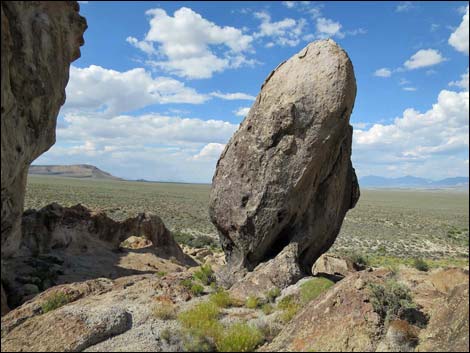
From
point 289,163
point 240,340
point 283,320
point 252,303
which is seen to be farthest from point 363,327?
point 289,163

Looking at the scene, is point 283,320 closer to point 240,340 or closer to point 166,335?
point 240,340

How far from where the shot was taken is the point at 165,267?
24.6 meters

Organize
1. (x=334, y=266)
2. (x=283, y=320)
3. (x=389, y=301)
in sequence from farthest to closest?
(x=334, y=266) → (x=283, y=320) → (x=389, y=301)

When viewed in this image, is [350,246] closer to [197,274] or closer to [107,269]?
[107,269]

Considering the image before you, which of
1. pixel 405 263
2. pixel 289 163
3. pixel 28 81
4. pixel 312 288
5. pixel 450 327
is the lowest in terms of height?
pixel 405 263

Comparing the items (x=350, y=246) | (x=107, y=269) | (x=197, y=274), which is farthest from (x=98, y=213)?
(x=350, y=246)

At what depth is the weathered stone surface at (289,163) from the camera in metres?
13.4

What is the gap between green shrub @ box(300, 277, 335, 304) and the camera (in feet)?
39.2

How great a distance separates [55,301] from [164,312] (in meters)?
3.68

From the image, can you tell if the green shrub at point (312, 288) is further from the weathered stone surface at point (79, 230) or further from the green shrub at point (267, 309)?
the weathered stone surface at point (79, 230)

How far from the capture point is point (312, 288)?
12.2m

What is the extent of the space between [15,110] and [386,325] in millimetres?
10478

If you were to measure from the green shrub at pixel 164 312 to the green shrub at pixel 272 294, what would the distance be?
3.00 m

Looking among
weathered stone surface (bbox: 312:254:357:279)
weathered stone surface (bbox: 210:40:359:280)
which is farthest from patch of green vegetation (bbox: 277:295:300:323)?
weathered stone surface (bbox: 312:254:357:279)
